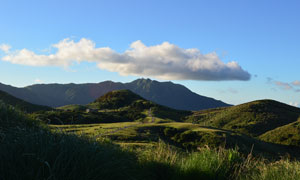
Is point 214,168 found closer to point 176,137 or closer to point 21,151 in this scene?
point 21,151

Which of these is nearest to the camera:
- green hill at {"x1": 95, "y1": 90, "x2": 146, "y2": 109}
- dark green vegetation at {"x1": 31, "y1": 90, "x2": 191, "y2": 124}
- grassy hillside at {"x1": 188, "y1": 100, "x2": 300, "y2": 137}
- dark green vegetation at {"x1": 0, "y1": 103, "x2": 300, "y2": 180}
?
dark green vegetation at {"x1": 0, "y1": 103, "x2": 300, "y2": 180}

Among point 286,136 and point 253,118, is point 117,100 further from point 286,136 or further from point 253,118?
point 286,136

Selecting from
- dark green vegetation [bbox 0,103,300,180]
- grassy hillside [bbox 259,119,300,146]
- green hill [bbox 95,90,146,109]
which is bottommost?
grassy hillside [bbox 259,119,300,146]

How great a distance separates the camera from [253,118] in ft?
304

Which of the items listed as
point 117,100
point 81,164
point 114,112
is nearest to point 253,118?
point 114,112

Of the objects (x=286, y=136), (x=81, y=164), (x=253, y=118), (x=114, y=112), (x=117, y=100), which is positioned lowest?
(x=286, y=136)

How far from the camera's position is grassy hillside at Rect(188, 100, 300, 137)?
8475cm

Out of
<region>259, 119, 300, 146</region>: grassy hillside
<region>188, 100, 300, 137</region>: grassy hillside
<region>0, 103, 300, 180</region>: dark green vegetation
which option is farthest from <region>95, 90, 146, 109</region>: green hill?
<region>0, 103, 300, 180</region>: dark green vegetation

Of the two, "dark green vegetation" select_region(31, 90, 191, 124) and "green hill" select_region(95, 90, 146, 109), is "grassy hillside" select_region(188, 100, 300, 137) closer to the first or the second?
"dark green vegetation" select_region(31, 90, 191, 124)

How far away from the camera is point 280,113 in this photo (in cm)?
10106

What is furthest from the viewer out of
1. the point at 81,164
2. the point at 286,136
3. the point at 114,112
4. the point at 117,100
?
the point at 117,100

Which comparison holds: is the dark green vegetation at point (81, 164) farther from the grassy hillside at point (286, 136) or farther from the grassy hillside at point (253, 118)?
the grassy hillside at point (253, 118)

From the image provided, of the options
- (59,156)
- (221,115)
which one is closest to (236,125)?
(221,115)

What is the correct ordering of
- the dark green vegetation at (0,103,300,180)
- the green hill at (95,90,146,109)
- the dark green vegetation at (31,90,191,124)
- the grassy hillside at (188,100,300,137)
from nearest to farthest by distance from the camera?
1. the dark green vegetation at (0,103,300,180)
2. the dark green vegetation at (31,90,191,124)
3. the grassy hillside at (188,100,300,137)
4. the green hill at (95,90,146,109)
